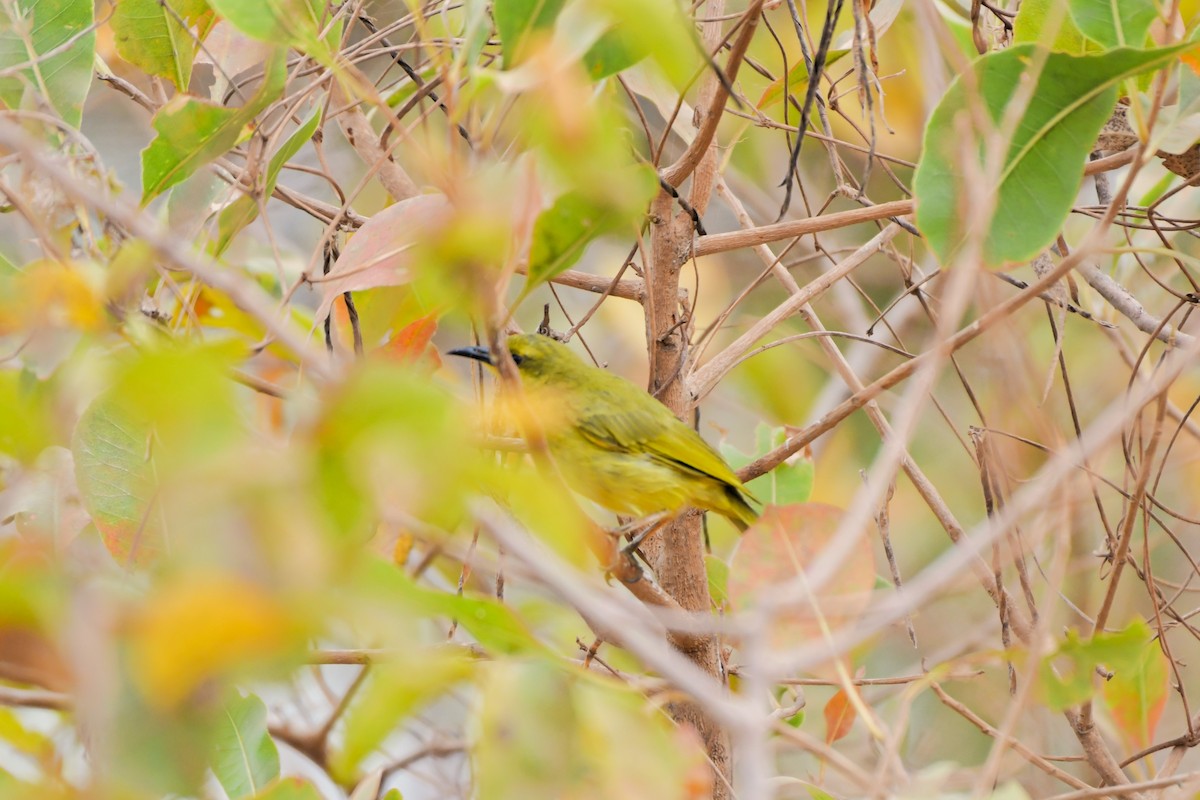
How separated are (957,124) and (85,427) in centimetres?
138

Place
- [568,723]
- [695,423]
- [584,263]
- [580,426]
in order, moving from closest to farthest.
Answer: [568,723]
[695,423]
[580,426]
[584,263]

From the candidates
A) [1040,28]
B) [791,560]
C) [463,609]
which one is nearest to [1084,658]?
[791,560]

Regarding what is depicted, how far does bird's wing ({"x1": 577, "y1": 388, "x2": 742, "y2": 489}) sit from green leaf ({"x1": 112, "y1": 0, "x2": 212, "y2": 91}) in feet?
A: 4.08

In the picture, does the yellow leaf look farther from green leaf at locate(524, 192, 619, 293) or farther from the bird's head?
the bird's head

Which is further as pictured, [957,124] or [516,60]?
[957,124]

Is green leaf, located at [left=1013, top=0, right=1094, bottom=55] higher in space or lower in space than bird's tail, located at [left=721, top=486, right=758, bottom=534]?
higher

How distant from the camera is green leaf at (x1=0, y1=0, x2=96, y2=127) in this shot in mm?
1928

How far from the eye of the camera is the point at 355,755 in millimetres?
918

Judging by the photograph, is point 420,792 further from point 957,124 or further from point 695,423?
point 957,124

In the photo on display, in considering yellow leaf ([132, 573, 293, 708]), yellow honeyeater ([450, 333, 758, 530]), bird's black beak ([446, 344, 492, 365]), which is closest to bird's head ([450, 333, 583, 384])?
yellow honeyeater ([450, 333, 758, 530])

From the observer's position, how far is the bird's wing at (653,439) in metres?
2.76

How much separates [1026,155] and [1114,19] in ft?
0.88

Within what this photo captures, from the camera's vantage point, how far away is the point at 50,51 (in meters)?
1.93

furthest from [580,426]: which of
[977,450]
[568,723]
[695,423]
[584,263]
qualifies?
[584,263]
